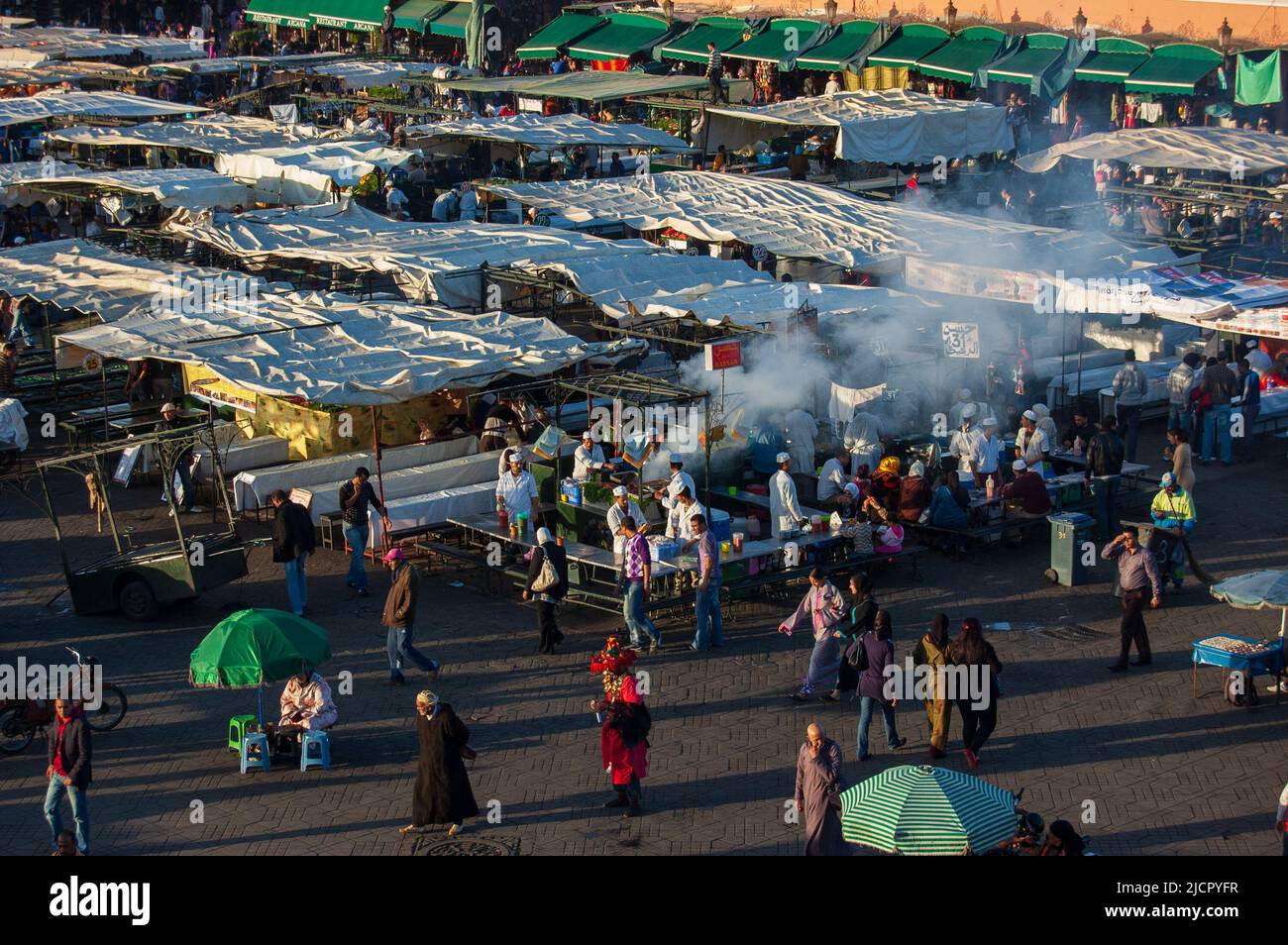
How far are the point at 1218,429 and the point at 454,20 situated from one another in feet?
133

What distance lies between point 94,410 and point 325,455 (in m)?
3.86

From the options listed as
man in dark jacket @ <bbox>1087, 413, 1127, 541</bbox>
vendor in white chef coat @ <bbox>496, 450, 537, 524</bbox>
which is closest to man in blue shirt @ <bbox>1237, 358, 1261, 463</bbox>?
man in dark jacket @ <bbox>1087, 413, 1127, 541</bbox>

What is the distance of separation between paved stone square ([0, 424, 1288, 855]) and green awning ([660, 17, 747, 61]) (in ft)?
108

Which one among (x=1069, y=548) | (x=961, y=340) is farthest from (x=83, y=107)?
(x=1069, y=548)

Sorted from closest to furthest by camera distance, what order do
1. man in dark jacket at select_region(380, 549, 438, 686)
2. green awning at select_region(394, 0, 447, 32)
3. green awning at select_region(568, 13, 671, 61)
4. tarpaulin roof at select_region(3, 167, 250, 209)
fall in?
man in dark jacket at select_region(380, 549, 438, 686) < tarpaulin roof at select_region(3, 167, 250, 209) < green awning at select_region(568, 13, 671, 61) < green awning at select_region(394, 0, 447, 32)

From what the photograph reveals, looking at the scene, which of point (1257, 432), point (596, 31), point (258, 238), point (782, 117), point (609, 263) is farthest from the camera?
point (596, 31)

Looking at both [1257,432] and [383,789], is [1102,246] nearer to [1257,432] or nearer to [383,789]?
[1257,432]

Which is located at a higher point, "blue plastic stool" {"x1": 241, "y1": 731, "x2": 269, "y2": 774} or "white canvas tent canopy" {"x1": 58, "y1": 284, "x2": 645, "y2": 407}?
"white canvas tent canopy" {"x1": 58, "y1": 284, "x2": 645, "y2": 407}

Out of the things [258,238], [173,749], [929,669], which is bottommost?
[173,749]

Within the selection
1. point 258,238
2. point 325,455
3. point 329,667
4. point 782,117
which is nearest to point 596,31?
point 782,117

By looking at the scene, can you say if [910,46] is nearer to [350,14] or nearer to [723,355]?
[350,14]

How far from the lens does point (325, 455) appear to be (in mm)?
22344

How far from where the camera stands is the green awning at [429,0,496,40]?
190ft

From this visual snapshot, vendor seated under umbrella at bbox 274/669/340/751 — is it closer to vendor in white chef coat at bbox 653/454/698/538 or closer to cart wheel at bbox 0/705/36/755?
cart wheel at bbox 0/705/36/755
